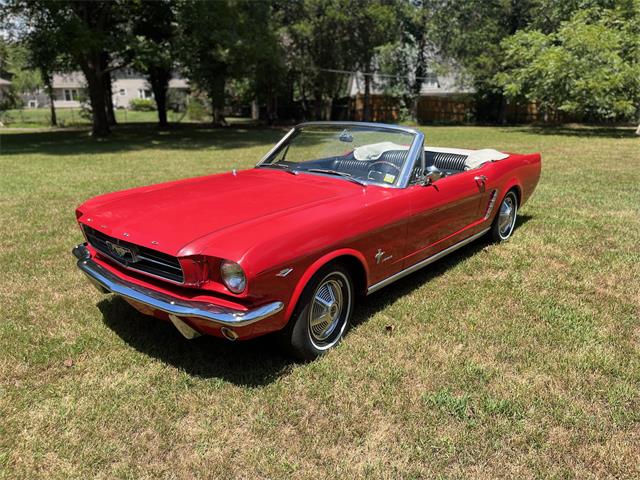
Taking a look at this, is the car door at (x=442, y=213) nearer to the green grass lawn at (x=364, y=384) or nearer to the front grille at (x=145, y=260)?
the green grass lawn at (x=364, y=384)

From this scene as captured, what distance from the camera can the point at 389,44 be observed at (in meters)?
28.8

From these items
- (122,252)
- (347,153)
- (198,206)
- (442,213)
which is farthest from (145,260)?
(442,213)

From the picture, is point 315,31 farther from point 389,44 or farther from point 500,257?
point 500,257

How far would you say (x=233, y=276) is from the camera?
275 centimetres

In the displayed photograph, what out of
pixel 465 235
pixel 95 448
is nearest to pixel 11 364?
pixel 95 448

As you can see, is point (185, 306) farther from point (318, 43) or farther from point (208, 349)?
point (318, 43)

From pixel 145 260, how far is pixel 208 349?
0.81m

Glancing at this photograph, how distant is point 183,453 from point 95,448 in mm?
451

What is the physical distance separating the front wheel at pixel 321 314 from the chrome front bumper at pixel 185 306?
25 cm

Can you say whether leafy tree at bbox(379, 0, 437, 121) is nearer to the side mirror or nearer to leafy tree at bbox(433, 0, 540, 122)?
leafy tree at bbox(433, 0, 540, 122)

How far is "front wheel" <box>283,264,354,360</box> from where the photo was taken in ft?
10.1

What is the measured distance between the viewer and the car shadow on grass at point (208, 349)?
3.18 meters

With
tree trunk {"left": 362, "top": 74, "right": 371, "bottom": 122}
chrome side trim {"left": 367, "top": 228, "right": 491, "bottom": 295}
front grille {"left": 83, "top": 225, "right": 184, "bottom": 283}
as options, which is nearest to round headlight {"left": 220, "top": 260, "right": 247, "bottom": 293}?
front grille {"left": 83, "top": 225, "right": 184, "bottom": 283}

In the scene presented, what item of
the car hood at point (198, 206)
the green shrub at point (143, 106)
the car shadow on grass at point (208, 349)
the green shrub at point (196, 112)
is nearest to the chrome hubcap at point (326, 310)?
the car shadow on grass at point (208, 349)
